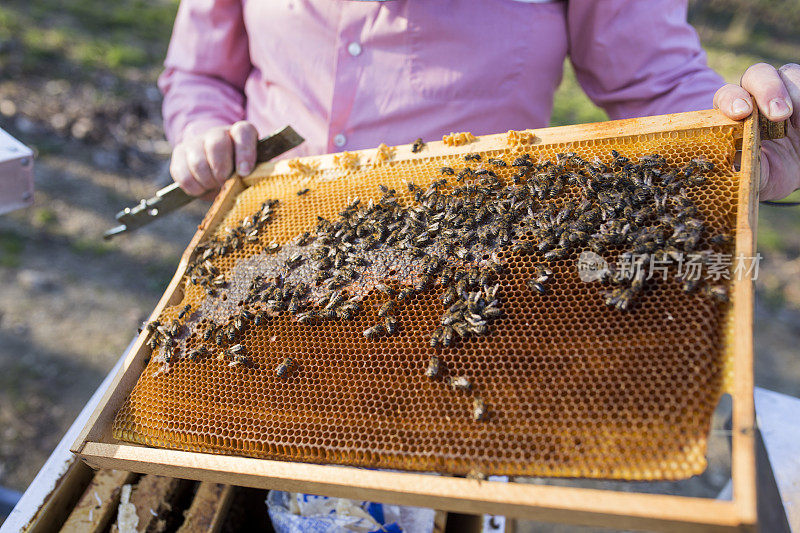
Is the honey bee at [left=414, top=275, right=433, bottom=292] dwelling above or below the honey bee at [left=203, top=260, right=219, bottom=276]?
below

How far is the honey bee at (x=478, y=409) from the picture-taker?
216 cm

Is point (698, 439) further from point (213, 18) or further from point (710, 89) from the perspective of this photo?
→ point (213, 18)

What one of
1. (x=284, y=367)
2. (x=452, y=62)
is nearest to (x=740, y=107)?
(x=452, y=62)

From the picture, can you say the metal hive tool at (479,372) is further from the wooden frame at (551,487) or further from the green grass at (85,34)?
the green grass at (85,34)

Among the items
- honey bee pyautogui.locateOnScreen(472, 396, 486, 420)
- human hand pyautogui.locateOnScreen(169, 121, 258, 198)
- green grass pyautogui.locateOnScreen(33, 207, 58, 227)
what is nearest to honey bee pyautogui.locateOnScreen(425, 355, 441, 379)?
honey bee pyautogui.locateOnScreen(472, 396, 486, 420)

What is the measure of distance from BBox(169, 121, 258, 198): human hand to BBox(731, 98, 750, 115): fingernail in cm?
295

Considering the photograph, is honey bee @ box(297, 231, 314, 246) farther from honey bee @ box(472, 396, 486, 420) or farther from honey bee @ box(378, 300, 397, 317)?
honey bee @ box(472, 396, 486, 420)

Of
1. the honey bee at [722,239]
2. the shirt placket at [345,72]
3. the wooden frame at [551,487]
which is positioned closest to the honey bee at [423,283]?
the wooden frame at [551,487]

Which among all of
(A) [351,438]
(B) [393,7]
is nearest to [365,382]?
(A) [351,438]

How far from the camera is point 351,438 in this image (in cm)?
228

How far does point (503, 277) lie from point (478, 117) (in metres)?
1.56

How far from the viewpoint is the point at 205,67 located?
13.8ft

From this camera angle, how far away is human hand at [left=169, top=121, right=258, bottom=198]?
361 centimetres

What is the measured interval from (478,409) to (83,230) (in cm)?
738
